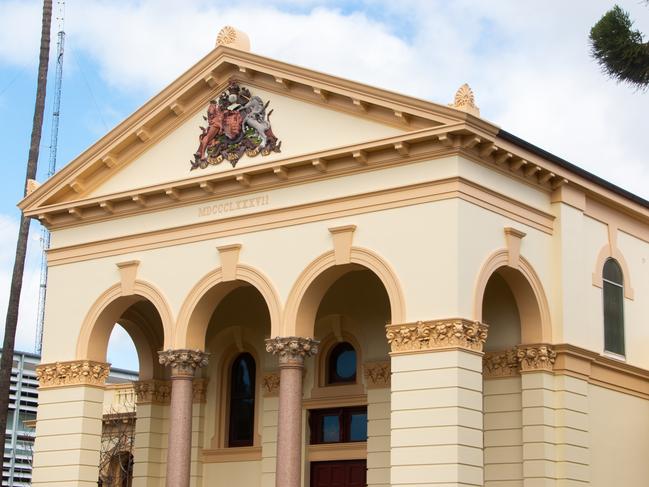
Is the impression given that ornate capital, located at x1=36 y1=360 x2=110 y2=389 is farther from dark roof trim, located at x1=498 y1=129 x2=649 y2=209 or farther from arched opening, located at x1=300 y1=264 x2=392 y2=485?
dark roof trim, located at x1=498 y1=129 x2=649 y2=209

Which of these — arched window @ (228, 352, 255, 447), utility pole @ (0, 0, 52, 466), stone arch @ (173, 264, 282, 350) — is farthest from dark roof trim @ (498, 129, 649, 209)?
utility pole @ (0, 0, 52, 466)

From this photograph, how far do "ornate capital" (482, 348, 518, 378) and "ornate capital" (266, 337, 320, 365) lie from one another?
12.1 feet

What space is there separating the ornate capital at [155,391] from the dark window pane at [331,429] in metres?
4.52

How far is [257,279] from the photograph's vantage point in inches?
1110

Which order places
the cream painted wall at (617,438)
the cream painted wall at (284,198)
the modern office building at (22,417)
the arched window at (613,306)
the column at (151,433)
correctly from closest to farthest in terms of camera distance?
the cream painted wall at (284,198) → the cream painted wall at (617,438) → the arched window at (613,306) → the column at (151,433) → the modern office building at (22,417)

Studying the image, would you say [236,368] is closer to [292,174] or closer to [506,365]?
[292,174]

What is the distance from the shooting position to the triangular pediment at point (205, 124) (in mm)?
26812

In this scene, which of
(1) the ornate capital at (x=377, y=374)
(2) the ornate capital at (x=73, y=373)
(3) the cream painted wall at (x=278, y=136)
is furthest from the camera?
(2) the ornate capital at (x=73, y=373)

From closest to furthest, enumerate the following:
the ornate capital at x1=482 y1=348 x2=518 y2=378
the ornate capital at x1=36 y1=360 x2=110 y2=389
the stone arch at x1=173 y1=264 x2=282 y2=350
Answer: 1. the ornate capital at x1=482 y1=348 x2=518 y2=378
2. the stone arch at x1=173 y1=264 x2=282 y2=350
3. the ornate capital at x1=36 y1=360 x2=110 y2=389

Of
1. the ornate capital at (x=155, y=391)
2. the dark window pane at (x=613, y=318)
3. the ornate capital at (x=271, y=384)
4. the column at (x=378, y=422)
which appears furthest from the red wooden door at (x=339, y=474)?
the dark window pane at (x=613, y=318)

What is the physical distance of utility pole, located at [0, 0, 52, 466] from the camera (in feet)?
114

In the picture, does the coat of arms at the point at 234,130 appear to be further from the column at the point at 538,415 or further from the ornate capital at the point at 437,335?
the column at the point at 538,415

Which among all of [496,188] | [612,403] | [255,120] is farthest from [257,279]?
[612,403]

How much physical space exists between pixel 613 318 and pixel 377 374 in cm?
532
